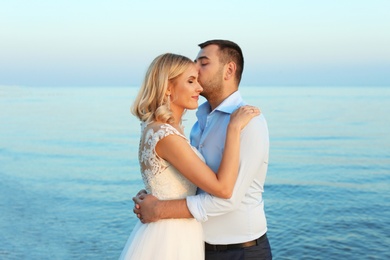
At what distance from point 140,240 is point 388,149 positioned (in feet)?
61.0

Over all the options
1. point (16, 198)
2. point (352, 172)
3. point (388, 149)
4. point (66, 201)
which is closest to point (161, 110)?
point (66, 201)

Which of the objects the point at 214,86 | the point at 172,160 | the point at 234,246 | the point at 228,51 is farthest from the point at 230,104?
the point at 234,246

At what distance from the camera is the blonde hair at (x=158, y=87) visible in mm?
3051

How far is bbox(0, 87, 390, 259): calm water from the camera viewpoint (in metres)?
9.48

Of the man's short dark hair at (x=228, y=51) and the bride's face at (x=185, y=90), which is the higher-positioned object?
the man's short dark hair at (x=228, y=51)

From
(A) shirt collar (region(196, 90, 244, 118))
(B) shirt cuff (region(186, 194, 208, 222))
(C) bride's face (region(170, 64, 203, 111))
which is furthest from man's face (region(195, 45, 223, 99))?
(B) shirt cuff (region(186, 194, 208, 222))

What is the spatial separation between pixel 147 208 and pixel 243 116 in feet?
2.59

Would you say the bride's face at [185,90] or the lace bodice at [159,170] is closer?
the lace bodice at [159,170]

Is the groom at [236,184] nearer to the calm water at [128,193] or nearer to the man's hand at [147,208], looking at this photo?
the man's hand at [147,208]

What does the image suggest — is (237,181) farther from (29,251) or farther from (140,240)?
(29,251)

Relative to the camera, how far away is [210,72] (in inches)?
138

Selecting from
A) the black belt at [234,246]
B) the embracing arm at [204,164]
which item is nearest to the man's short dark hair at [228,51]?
the embracing arm at [204,164]

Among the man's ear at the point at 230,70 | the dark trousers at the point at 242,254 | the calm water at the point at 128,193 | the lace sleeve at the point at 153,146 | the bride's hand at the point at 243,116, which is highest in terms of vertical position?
the man's ear at the point at 230,70

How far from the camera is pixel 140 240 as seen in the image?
9.86ft
